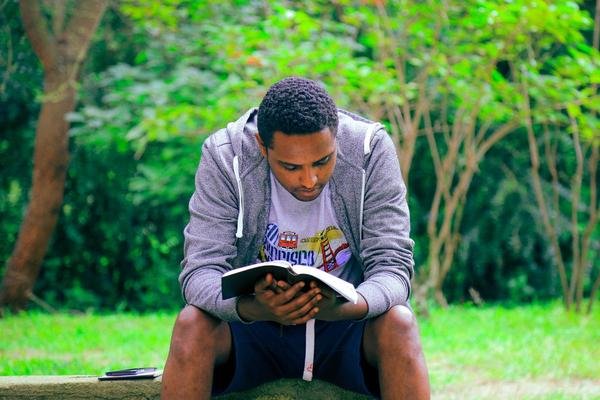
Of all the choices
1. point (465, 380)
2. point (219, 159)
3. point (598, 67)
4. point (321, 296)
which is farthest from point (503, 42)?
point (321, 296)

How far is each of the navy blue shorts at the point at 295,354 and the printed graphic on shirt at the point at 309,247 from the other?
23cm

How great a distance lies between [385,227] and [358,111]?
405cm

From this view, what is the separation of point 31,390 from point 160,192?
16.0ft

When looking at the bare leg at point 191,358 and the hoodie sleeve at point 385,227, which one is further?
the hoodie sleeve at point 385,227

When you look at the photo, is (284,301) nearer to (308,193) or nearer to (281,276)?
(281,276)

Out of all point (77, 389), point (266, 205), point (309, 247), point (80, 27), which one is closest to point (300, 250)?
point (309, 247)

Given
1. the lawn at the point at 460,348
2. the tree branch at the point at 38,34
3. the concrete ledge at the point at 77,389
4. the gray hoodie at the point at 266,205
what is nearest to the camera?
the gray hoodie at the point at 266,205

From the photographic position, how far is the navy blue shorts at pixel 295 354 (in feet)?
10.7

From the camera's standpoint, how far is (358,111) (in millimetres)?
7312

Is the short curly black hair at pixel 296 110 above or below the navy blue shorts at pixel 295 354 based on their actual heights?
above

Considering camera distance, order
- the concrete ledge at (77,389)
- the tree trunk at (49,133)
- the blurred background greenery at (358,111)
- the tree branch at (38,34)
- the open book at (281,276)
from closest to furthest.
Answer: the open book at (281,276) < the concrete ledge at (77,389) < the blurred background greenery at (358,111) < the tree branch at (38,34) < the tree trunk at (49,133)

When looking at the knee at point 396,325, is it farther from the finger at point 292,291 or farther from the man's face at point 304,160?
the man's face at point 304,160

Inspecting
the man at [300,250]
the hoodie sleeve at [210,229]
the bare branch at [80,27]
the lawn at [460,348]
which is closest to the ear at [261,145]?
the man at [300,250]

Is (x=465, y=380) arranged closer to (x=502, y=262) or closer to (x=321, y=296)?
(x=321, y=296)
